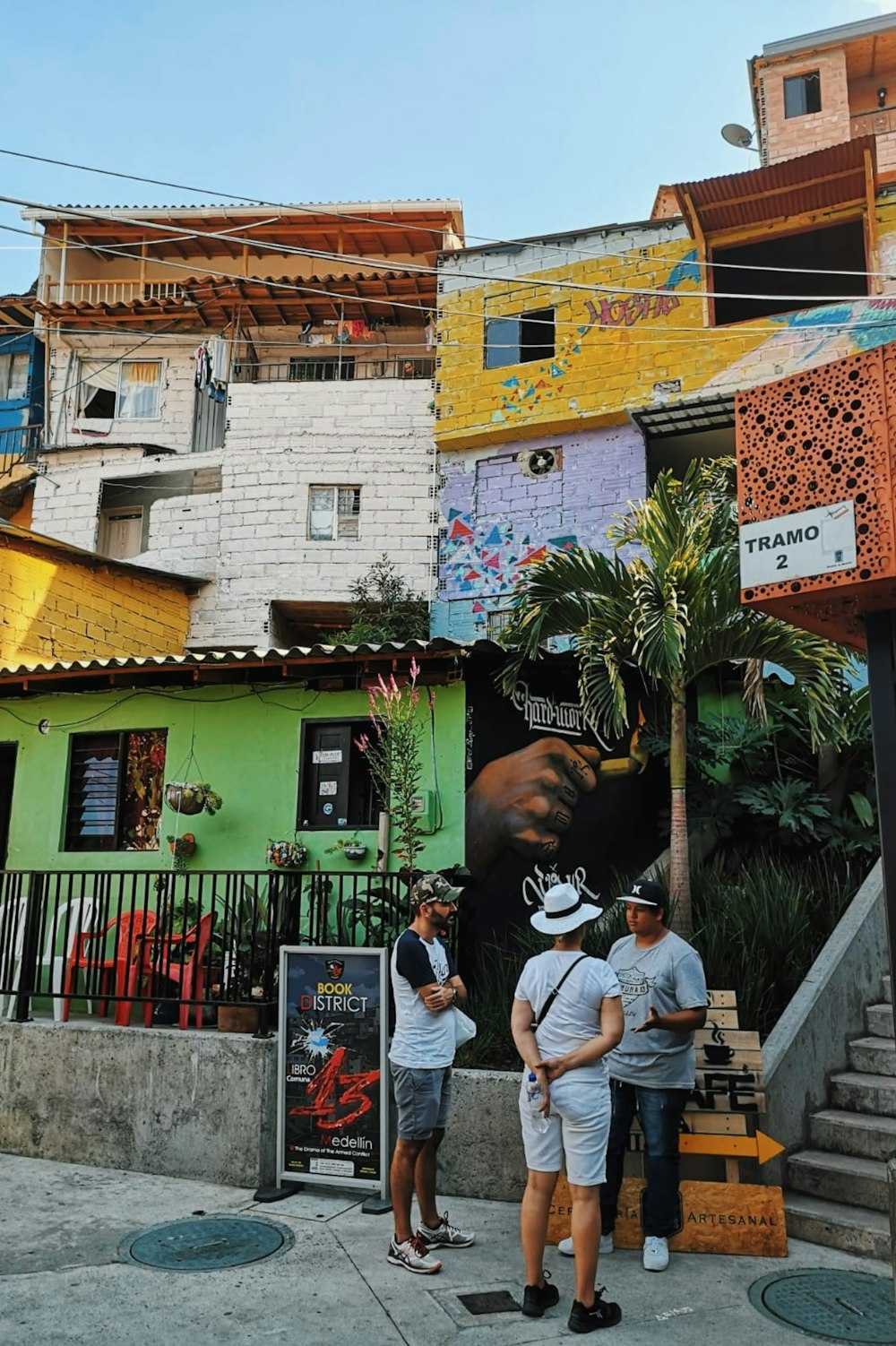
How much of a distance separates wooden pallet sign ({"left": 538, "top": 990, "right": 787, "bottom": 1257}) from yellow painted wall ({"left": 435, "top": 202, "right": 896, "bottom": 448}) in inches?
446

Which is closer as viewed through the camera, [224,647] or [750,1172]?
[750,1172]

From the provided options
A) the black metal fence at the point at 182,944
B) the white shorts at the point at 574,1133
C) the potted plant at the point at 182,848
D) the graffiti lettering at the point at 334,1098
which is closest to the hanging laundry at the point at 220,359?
the potted plant at the point at 182,848

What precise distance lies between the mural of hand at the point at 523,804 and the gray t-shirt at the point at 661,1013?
402 centimetres

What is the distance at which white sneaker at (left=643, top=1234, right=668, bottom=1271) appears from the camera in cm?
500

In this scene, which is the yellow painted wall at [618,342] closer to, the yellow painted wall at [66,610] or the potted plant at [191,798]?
the yellow painted wall at [66,610]

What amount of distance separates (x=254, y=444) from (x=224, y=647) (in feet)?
13.2

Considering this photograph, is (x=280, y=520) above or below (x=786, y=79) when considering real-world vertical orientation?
below

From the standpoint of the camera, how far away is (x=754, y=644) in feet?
25.9

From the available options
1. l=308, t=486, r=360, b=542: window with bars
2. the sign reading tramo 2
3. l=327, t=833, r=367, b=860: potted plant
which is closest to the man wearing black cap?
the sign reading tramo 2

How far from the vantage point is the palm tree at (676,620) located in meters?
7.52

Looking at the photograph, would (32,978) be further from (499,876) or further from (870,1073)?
(870,1073)

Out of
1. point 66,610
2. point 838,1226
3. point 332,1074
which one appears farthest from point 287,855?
point 66,610

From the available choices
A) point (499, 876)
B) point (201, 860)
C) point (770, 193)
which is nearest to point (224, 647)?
point (201, 860)

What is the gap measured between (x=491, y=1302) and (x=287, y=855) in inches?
208
